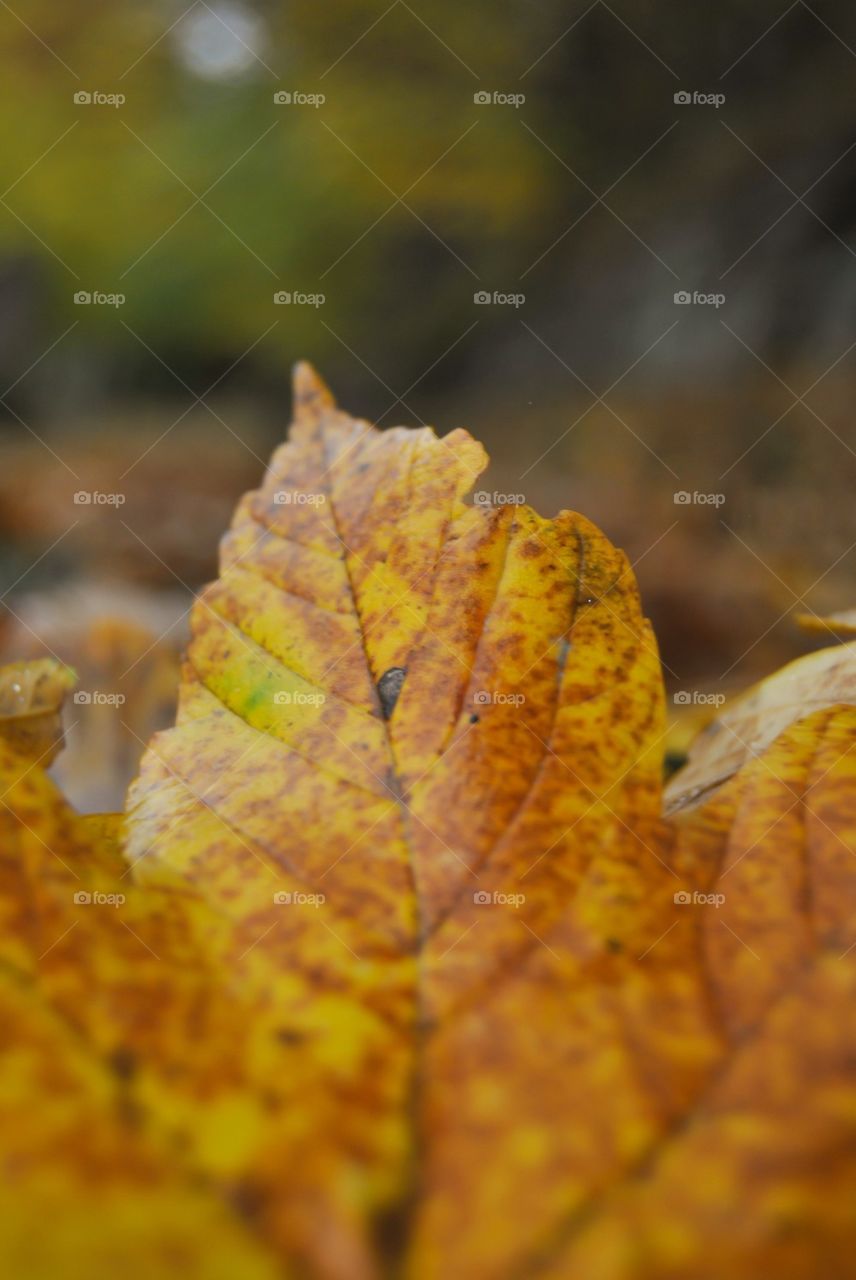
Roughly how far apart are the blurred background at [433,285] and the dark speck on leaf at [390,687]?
568mm

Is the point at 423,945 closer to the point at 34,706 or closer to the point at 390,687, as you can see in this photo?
the point at 390,687

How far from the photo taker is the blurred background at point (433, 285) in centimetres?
161

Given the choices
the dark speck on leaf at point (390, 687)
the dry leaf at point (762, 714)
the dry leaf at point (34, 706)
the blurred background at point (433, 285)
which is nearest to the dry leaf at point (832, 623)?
the dry leaf at point (762, 714)

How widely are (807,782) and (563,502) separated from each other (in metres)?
1.76

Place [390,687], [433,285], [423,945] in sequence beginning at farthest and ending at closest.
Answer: [433,285] < [390,687] < [423,945]

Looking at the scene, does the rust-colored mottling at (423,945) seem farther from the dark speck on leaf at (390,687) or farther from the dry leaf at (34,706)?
the dry leaf at (34,706)

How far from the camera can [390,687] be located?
53cm

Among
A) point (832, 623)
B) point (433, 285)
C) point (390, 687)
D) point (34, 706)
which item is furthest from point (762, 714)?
point (433, 285)

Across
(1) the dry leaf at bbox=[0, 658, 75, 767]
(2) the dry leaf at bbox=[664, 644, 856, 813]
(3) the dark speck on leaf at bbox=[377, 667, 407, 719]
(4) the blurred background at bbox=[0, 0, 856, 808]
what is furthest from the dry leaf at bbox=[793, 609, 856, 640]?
(4) the blurred background at bbox=[0, 0, 856, 808]

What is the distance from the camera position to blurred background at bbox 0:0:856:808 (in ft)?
5.27

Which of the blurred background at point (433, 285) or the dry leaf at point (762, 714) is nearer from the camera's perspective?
the dry leaf at point (762, 714)

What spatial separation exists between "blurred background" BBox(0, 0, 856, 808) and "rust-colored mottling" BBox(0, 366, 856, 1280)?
550mm

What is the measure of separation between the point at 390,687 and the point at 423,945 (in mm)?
165

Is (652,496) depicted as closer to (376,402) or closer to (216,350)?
(376,402)
